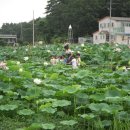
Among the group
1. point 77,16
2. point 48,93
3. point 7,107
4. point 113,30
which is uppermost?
point 77,16

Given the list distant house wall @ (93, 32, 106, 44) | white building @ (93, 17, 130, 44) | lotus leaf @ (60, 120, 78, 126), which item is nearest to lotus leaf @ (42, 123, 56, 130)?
lotus leaf @ (60, 120, 78, 126)

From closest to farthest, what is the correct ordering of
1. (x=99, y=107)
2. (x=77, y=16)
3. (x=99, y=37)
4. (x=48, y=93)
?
(x=99, y=107), (x=48, y=93), (x=99, y=37), (x=77, y=16)

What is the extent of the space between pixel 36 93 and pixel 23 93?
31 centimetres

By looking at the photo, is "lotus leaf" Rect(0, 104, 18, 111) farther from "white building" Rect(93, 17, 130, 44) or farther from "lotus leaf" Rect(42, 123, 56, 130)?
"white building" Rect(93, 17, 130, 44)

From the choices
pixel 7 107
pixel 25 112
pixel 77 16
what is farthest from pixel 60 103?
pixel 77 16

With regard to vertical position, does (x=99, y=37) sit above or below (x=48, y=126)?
above

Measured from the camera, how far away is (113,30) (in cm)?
5553

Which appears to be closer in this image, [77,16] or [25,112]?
[25,112]

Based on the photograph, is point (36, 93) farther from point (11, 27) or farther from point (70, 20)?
point (11, 27)

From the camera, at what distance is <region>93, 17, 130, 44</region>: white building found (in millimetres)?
56688

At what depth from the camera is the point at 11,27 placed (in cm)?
10081

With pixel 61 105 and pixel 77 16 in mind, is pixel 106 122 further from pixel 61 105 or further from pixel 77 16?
pixel 77 16

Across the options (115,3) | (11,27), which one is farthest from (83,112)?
(11,27)

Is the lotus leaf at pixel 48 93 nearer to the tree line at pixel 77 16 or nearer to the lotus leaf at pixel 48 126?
the lotus leaf at pixel 48 126
